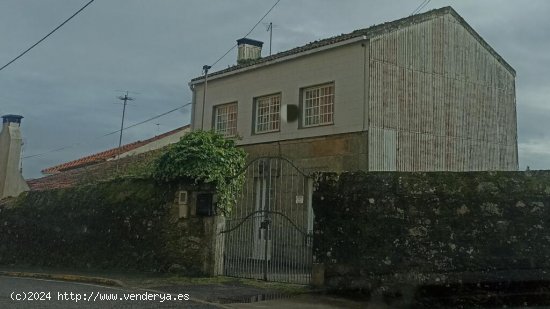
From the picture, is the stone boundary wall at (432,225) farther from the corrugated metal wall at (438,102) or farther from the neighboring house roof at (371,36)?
the neighboring house roof at (371,36)

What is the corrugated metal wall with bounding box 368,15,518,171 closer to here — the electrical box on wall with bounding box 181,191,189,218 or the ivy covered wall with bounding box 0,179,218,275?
the electrical box on wall with bounding box 181,191,189,218

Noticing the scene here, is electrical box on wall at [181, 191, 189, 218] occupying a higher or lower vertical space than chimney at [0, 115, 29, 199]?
lower

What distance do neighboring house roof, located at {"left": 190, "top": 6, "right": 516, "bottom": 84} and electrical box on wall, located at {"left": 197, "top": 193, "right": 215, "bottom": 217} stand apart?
6376 mm

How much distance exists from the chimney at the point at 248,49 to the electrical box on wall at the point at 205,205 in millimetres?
9320

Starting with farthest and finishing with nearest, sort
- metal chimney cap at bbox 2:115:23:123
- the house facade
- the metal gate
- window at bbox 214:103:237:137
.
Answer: metal chimney cap at bbox 2:115:23:123 → window at bbox 214:103:237:137 → the house facade → the metal gate

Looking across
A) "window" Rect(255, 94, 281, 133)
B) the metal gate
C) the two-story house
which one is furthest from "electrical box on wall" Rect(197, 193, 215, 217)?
"window" Rect(255, 94, 281, 133)

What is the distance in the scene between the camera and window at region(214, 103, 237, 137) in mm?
Result: 19828

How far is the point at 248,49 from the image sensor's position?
2144cm

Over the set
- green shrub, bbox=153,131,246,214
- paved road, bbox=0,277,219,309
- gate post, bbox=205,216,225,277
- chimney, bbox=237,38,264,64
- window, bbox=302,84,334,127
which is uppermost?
chimney, bbox=237,38,264,64

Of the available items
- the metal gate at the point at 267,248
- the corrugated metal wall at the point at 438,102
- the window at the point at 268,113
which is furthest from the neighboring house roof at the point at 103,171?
the corrugated metal wall at the point at 438,102

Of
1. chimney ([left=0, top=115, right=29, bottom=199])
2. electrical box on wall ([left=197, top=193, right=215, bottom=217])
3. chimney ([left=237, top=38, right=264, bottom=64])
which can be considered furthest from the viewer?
chimney ([left=0, top=115, right=29, bottom=199])

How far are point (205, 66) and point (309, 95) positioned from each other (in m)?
4.69

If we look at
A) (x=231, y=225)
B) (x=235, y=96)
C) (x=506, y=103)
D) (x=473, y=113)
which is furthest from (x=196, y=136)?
(x=506, y=103)

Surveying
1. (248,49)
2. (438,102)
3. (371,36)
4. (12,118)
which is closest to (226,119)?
(248,49)
